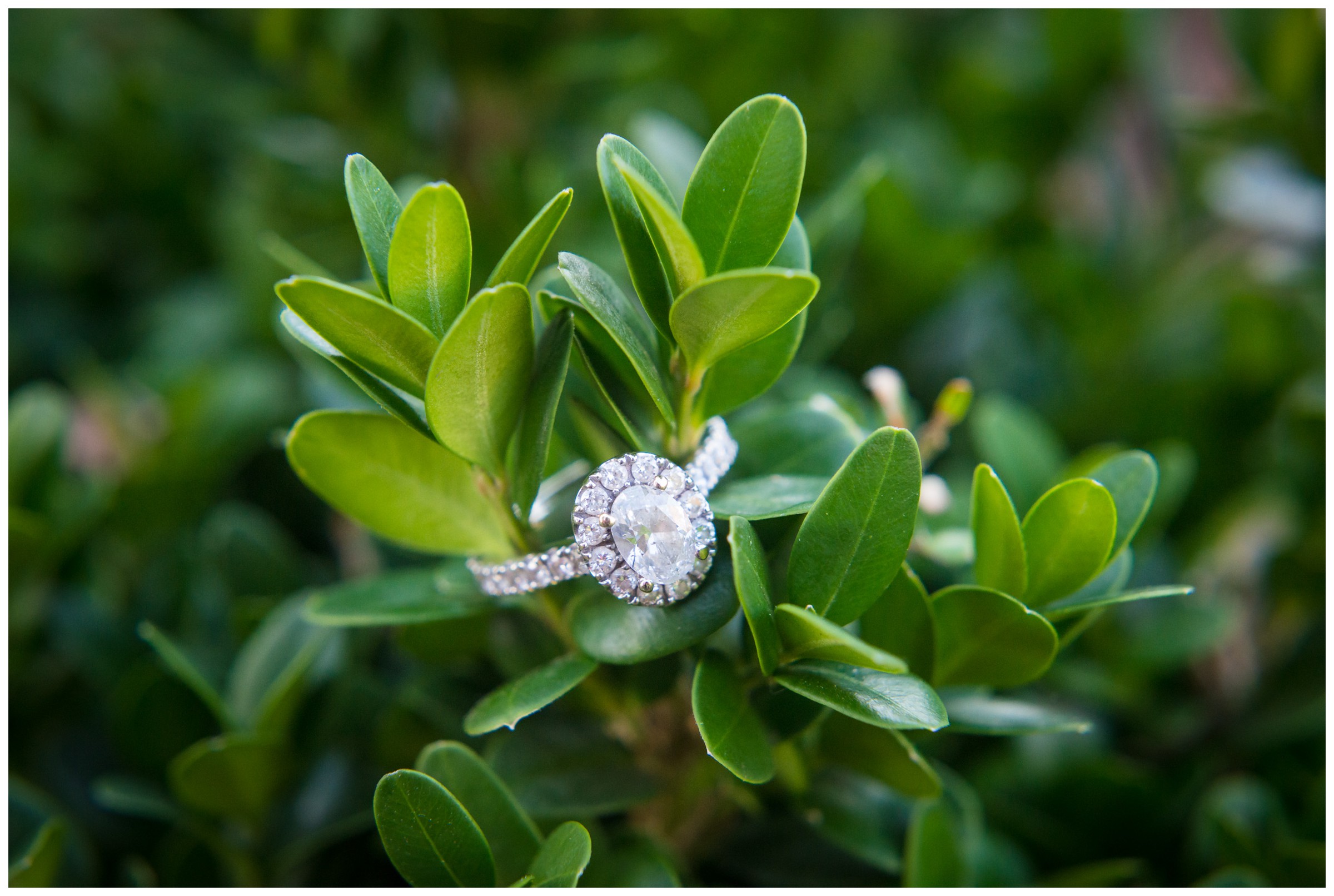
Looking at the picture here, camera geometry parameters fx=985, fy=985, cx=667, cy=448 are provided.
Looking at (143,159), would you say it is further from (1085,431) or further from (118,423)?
(1085,431)

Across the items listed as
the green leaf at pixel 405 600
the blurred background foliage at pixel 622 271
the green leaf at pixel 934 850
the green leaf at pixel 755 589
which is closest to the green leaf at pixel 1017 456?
the blurred background foliage at pixel 622 271

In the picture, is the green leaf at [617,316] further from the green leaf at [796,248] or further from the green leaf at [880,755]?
the green leaf at [880,755]

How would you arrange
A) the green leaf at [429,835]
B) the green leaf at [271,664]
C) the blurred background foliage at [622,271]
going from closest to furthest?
the green leaf at [429,835], the green leaf at [271,664], the blurred background foliage at [622,271]

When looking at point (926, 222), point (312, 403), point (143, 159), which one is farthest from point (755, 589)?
point (143, 159)

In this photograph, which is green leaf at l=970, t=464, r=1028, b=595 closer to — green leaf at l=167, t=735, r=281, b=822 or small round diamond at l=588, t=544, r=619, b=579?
small round diamond at l=588, t=544, r=619, b=579

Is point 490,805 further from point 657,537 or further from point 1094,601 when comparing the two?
point 1094,601
